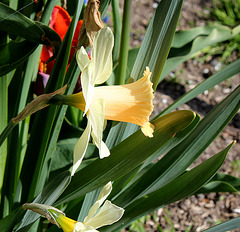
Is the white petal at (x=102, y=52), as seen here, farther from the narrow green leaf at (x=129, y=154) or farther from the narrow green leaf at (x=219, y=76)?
the narrow green leaf at (x=219, y=76)

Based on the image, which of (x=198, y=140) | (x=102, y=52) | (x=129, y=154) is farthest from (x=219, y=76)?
(x=102, y=52)

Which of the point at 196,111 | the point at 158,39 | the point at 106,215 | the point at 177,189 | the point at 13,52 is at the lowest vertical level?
the point at 196,111

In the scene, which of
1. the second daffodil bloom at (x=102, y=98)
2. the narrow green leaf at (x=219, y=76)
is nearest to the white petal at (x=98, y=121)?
the second daffodil bloom at (x=102, y=98)

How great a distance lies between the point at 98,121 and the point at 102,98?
39 millimetres

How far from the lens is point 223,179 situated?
127cm

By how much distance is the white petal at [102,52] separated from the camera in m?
0.62

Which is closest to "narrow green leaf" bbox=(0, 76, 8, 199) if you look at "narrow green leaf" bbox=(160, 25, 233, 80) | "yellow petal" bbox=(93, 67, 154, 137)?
"yellow petal" bbox=(93, 67, 154, 137)

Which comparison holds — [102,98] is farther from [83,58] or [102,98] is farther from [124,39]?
[124,39]

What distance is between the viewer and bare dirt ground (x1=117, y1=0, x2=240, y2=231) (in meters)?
1.65

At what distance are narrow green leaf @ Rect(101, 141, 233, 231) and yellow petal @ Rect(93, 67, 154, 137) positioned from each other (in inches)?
10.4

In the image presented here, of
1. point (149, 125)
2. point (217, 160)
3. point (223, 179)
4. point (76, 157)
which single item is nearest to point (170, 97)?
point (223, 179)

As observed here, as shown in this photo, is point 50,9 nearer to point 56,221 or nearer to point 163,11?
point 163,11

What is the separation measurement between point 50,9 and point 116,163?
0.41 metres

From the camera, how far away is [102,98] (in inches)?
24.2
